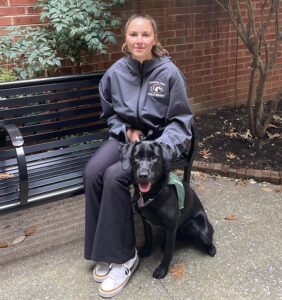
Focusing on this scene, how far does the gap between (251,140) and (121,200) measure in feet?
8.35

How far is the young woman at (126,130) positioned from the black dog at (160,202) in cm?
14

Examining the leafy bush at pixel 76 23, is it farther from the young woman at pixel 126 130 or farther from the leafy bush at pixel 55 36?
the young woman at pixel 126 130

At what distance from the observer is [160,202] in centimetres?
237

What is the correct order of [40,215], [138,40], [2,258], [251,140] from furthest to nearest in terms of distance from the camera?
[251,140] < [40,215] < [2,258] < [138,40]

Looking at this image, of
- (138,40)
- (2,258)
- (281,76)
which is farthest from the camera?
(281,76)

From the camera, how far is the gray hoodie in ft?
8.60

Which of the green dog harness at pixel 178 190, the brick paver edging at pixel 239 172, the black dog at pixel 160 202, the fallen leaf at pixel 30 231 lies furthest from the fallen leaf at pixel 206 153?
the fallen leaf at pixel 30 231

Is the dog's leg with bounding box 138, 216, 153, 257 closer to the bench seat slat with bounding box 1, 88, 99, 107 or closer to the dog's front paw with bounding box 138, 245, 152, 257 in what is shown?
the dog's front paw with bounding box 138, 245, 152, 257

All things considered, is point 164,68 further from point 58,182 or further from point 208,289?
point 208,289

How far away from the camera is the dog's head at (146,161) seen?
7.07ft

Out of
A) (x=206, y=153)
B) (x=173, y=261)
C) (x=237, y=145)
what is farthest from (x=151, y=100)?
(x=237, y=145)

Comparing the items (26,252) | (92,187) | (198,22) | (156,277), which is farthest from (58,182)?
(198,22)

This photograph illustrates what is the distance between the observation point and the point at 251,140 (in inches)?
174

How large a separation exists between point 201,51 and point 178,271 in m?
3.62
